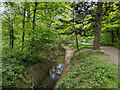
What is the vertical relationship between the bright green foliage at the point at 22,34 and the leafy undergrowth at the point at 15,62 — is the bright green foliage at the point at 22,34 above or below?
above

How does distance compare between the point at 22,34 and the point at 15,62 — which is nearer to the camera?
the point at 15,62

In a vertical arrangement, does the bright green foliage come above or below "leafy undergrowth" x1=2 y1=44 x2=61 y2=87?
above

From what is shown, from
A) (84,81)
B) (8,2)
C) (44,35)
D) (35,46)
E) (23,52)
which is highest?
(8,2)

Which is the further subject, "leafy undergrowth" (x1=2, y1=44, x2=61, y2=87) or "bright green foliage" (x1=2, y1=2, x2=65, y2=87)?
"bright green foliage" (x1=2, y1=2, x2=65, y2=87)

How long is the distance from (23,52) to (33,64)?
135 centimetres

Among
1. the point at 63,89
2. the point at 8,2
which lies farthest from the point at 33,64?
the point at 8,2

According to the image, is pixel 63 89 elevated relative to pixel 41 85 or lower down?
elevated

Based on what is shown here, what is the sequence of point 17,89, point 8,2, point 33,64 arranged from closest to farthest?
point 17,89 < point 8,2 < point 33,64

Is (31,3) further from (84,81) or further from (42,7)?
(84,81)

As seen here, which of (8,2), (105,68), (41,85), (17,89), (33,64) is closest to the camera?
(17,89)

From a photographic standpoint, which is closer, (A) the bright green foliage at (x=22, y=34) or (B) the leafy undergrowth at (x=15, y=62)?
(B) the leafy undergrowth at (x=15, y=62)

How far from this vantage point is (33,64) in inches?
235

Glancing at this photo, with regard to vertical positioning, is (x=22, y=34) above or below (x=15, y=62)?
above

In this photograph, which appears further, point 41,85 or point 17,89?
point 41,85
